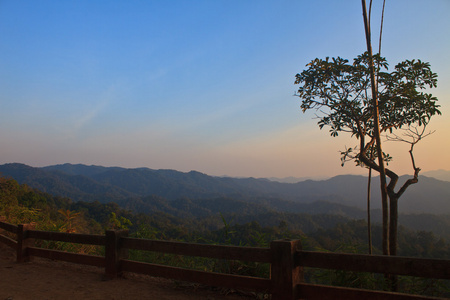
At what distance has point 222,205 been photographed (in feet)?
368

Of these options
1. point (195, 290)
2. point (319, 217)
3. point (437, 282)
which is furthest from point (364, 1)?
point (319, 217)

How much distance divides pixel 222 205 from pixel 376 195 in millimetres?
62580

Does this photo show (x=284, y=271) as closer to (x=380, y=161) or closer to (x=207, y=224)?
(x=380, y=161)

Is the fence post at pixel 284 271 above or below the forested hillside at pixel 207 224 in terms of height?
above

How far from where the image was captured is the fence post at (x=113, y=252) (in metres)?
4.64

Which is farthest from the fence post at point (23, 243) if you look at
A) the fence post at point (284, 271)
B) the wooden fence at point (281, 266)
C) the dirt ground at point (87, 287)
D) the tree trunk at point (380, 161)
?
the tree trunk at point (380, 161)

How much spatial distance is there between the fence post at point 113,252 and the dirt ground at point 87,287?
13 centimetres

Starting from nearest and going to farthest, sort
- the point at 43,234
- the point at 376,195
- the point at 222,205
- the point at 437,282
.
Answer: the point at 437,282, the point at 43,234, the point at 222,205, the point at 376,195

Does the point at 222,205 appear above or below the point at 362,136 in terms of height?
below

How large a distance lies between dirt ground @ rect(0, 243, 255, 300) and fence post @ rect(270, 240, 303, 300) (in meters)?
0.91

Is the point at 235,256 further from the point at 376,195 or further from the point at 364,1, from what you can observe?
the point at 376,195

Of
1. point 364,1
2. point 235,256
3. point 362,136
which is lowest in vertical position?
point 235,256

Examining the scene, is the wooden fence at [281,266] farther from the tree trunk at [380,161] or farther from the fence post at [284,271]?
the tree trunk at [380,161]

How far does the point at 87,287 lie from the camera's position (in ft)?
14.6
